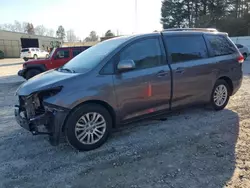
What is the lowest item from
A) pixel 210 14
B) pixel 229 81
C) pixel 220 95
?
pixel 220 95

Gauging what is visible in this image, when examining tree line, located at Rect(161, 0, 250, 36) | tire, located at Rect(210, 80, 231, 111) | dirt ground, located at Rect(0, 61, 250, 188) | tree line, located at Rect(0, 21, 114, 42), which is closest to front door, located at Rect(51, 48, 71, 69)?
dirt ground, located at Rect(0, 61, 250, 188)

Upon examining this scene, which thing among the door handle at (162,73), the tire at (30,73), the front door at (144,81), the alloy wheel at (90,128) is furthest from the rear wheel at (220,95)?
the tire at (30,73)

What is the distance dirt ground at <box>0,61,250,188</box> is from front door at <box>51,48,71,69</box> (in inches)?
254

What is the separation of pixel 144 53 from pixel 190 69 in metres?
1.08

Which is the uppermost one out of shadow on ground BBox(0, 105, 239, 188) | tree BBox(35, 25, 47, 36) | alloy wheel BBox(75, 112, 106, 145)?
tree BBox(35, 25, 47, 36)

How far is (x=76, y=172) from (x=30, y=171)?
A: 2.13 ft

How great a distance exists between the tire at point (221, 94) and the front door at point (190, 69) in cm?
22

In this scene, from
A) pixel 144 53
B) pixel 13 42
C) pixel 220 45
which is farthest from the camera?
pixel 13 42

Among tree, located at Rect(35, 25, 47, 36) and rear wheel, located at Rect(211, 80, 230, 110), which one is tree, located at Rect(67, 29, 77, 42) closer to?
tree, located at Rect(35, 25, 47, 36)

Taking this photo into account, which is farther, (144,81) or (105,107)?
(144,81)

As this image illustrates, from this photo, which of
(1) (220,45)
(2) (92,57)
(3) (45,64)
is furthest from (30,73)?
(1) (220,45)

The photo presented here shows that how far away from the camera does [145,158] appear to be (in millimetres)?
3391

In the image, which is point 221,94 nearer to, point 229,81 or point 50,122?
point 229,81

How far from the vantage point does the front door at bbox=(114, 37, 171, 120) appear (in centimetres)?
392
